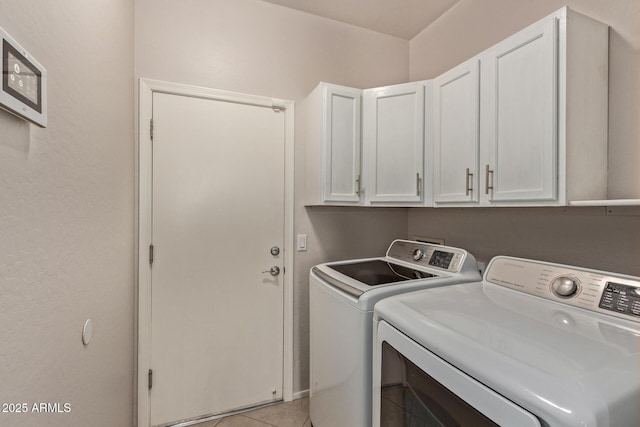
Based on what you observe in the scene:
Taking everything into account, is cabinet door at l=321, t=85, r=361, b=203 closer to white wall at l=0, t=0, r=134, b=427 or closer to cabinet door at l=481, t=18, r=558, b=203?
cabinet door at l=481, t=18, r=558, b=203

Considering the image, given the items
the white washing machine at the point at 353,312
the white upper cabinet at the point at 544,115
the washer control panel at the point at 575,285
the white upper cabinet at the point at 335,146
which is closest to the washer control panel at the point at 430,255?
the white washing machine at the point at 353,312

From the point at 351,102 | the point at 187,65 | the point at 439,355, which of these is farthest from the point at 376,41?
the point at 439,355

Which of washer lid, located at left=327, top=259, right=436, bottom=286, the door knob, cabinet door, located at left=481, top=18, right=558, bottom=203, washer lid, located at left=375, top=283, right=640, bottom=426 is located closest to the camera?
washer lid, located at left=375, top=283, right=640, bottom=426

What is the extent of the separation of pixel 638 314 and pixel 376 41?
2297 mm

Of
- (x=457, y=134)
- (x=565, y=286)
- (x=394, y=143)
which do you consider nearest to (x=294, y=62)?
(x=394, y=143)

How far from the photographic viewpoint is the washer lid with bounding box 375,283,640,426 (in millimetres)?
513

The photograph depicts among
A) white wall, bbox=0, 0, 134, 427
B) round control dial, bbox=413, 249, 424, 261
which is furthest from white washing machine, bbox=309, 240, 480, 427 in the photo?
white wall, bbox=0, 0, 134, 427

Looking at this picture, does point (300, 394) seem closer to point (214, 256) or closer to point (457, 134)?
point (214, 256)

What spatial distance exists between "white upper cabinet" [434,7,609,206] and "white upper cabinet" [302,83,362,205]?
72cm

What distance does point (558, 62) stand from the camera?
1.05 meters

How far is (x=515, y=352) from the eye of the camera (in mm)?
649

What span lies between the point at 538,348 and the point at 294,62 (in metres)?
2.10

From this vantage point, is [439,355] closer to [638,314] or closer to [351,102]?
[638,314]

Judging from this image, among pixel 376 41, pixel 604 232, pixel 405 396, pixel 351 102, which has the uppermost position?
pixel 376 41
